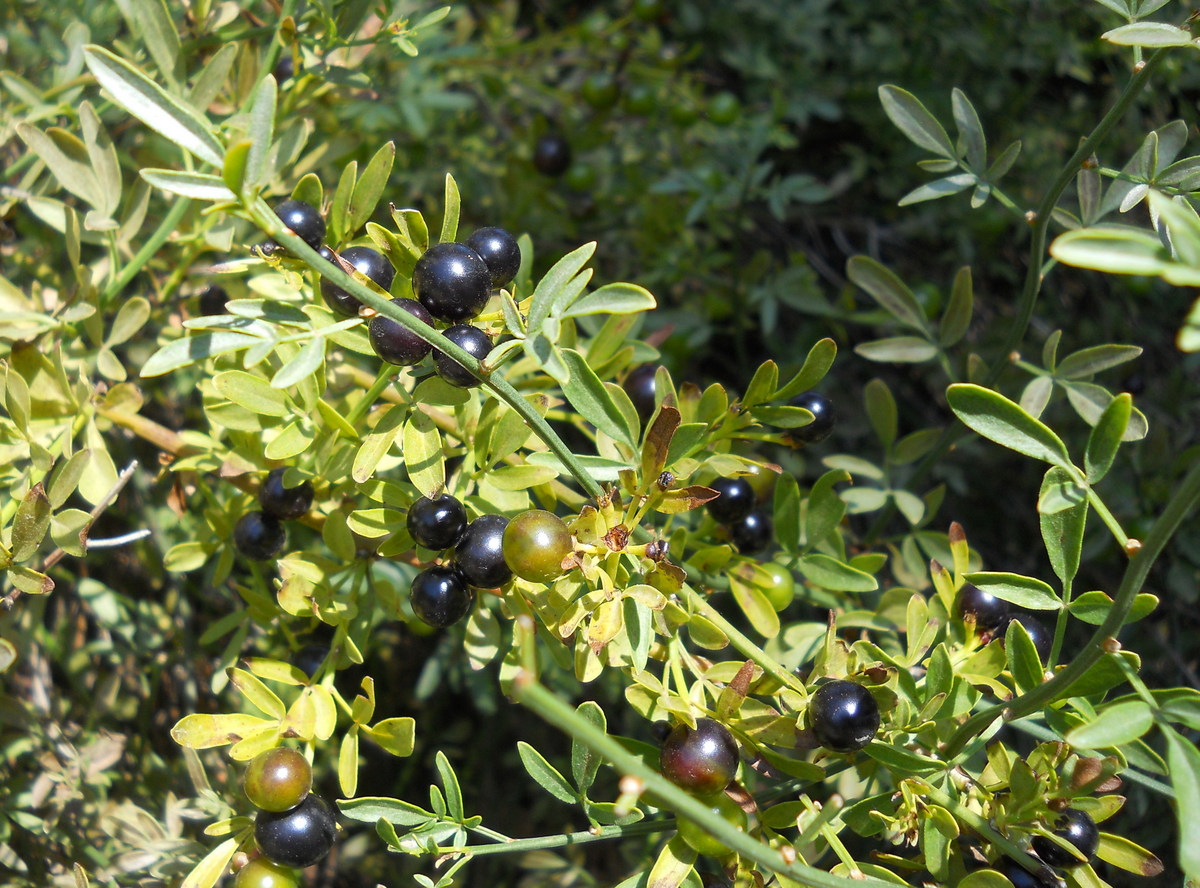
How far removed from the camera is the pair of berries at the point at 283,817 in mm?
1210

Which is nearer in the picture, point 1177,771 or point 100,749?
point 1177,771

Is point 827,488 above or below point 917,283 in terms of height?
above

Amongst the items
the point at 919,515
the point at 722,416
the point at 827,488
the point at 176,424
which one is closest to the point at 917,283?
the point at 919,515

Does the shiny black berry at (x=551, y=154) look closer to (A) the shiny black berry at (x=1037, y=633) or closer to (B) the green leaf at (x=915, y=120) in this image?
(B) the green leaf at (x=915, y=120)

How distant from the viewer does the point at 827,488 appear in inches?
59.0

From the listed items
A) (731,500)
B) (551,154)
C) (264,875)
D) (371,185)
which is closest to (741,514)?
(731,500)

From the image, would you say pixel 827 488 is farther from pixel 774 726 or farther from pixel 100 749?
pixel 100 749

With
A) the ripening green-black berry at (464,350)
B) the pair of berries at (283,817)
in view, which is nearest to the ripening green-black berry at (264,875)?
the pair of berries at (283,817)

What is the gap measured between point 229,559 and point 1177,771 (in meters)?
1.45

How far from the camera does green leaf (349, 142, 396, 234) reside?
1198 millimetres

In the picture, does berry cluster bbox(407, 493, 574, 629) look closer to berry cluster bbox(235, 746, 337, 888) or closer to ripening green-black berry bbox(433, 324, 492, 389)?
ripening green-black berry bbox(433, 324, 492, 389)

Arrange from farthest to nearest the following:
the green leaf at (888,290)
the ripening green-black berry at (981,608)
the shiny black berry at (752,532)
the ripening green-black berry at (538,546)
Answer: the green leaf at (888,290)
the shiny black berry at (752,532)
the ripening green-black berry at (981,608)
the ripening green-black berry at (538,546)

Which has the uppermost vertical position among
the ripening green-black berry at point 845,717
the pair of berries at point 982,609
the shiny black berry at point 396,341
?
the shiny black berry at point 396,341

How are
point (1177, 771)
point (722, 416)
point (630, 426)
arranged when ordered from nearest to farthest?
point (1177, 771) → point (630, 426) → point (722, 416)
